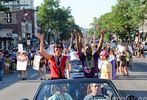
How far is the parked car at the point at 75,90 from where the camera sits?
27.6ft

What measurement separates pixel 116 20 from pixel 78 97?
8769 centimetres

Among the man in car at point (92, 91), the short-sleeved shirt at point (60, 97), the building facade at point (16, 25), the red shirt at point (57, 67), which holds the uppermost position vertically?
the building facade at point (16, 25)

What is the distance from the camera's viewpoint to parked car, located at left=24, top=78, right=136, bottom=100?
8.41 meters

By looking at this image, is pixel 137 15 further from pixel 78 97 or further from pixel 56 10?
pixel 78 97

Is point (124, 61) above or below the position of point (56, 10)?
below

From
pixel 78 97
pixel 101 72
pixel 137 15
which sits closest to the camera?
pixel 78 97

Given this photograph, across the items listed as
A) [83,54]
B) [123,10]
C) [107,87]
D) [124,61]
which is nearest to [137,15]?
[124,61]

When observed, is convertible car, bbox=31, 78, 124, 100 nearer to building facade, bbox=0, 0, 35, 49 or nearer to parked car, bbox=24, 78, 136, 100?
parked car, bbox=24, 78, 136, 100

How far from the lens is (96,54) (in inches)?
492

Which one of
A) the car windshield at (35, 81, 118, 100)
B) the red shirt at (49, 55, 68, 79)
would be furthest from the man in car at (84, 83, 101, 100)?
the red shirt at (49, 55, 68, 79)

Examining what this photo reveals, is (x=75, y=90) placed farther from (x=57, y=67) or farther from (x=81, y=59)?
(x=81, y=59)

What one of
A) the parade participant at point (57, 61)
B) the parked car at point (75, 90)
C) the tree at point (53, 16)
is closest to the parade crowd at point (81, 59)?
the parade participant at point (57, 61)

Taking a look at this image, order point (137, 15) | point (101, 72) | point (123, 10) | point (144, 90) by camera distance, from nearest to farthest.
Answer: point (101, 72) → point (144, 90) → point (137, 15) → point (123, 10)

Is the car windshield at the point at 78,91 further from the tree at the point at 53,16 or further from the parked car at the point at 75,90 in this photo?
the tree at the point at 53,16
